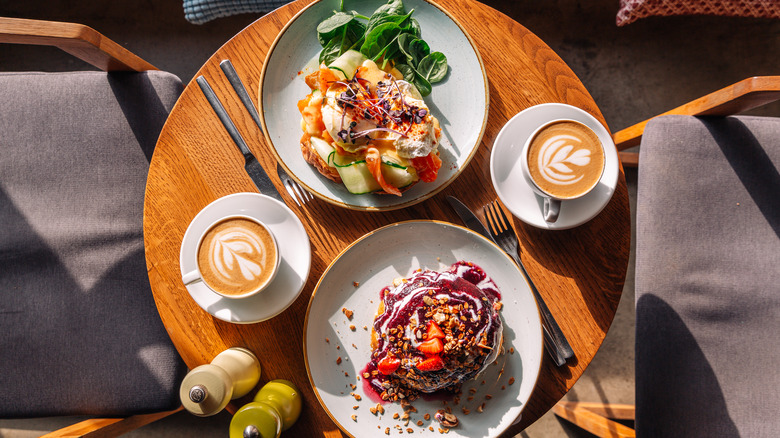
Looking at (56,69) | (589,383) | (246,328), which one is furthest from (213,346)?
(56,69)

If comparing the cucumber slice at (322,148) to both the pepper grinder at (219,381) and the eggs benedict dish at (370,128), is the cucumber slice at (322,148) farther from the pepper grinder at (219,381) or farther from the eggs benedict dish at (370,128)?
the pepper grinder at (219,381)

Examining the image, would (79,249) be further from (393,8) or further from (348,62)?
(393,8)

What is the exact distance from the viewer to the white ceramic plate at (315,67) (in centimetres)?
129

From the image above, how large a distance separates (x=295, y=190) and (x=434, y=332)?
563mm

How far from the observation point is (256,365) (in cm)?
134

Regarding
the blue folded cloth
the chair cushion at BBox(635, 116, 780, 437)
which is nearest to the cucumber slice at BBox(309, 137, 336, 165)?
the blue folded cloth

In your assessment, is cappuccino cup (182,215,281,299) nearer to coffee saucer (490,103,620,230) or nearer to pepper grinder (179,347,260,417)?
pepper grinder (179,347,260,417)

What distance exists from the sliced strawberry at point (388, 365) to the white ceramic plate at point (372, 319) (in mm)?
88

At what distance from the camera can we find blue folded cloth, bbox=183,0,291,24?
189 cm

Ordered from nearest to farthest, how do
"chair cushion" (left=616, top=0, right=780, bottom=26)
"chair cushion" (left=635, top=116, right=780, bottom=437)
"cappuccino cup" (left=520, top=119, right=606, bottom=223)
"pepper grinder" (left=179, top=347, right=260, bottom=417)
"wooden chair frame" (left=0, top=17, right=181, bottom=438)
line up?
"pepper grinder" (left=179, top=347, right=260, bottom=417) < "cappuccino cup" (left=520, top=119, right=606, bottom=223) < "wooden chair frame" (left=0, top=17, right=181, bottom=438) < "chair cushion" (left=635, top=116, right=780, bottom=437) < "chair cushion" (left=616, top=0, right=780, bottom=26)

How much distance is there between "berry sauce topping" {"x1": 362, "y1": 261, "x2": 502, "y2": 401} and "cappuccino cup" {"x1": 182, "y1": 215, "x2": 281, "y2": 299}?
35cm

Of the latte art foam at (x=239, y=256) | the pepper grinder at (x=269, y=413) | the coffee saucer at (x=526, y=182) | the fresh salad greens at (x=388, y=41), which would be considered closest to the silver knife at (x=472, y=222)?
the coffee saucer at (x=526, y=182)

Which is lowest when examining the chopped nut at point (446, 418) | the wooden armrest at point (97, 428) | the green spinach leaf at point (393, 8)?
the wooden armrest at point (97, 428)

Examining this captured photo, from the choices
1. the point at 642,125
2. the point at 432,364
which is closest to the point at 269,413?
the point at 432,364
